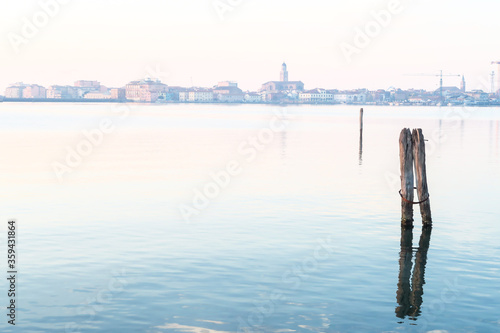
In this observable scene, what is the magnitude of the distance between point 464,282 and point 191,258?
6384 millimetres

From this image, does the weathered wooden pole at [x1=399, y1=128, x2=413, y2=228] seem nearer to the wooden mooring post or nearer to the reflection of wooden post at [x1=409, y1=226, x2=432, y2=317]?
the wooden mooring post

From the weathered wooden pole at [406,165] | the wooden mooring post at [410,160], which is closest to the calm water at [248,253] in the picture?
the weathered wooden pole at [406,165]

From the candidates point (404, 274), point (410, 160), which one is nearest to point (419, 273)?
point (404, 274)

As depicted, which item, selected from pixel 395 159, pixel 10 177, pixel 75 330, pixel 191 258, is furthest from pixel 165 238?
pixel 395 159

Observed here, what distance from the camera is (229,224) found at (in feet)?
73.6

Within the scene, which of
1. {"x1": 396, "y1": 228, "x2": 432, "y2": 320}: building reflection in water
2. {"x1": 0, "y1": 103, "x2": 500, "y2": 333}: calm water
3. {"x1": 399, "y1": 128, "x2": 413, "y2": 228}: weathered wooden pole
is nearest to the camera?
{"x1": 0, "y1": 103, "x2": 500, "y2": 333}: calm water

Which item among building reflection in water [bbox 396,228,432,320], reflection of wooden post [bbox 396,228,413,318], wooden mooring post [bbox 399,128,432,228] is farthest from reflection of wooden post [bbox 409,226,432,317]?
wooden mooring post [bbox 399,128,432,228]

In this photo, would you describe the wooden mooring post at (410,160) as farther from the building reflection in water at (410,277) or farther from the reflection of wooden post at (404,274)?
the building reflection in water at (410,277)

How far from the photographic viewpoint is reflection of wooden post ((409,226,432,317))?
14045mm

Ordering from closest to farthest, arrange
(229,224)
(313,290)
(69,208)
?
(313,290)
(229,224)
(69,208)

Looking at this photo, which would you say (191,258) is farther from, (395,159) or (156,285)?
(395,159)

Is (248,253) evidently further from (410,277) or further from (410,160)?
(410,160)

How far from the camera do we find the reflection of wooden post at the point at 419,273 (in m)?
14.0

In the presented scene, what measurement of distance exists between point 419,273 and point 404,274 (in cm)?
47
